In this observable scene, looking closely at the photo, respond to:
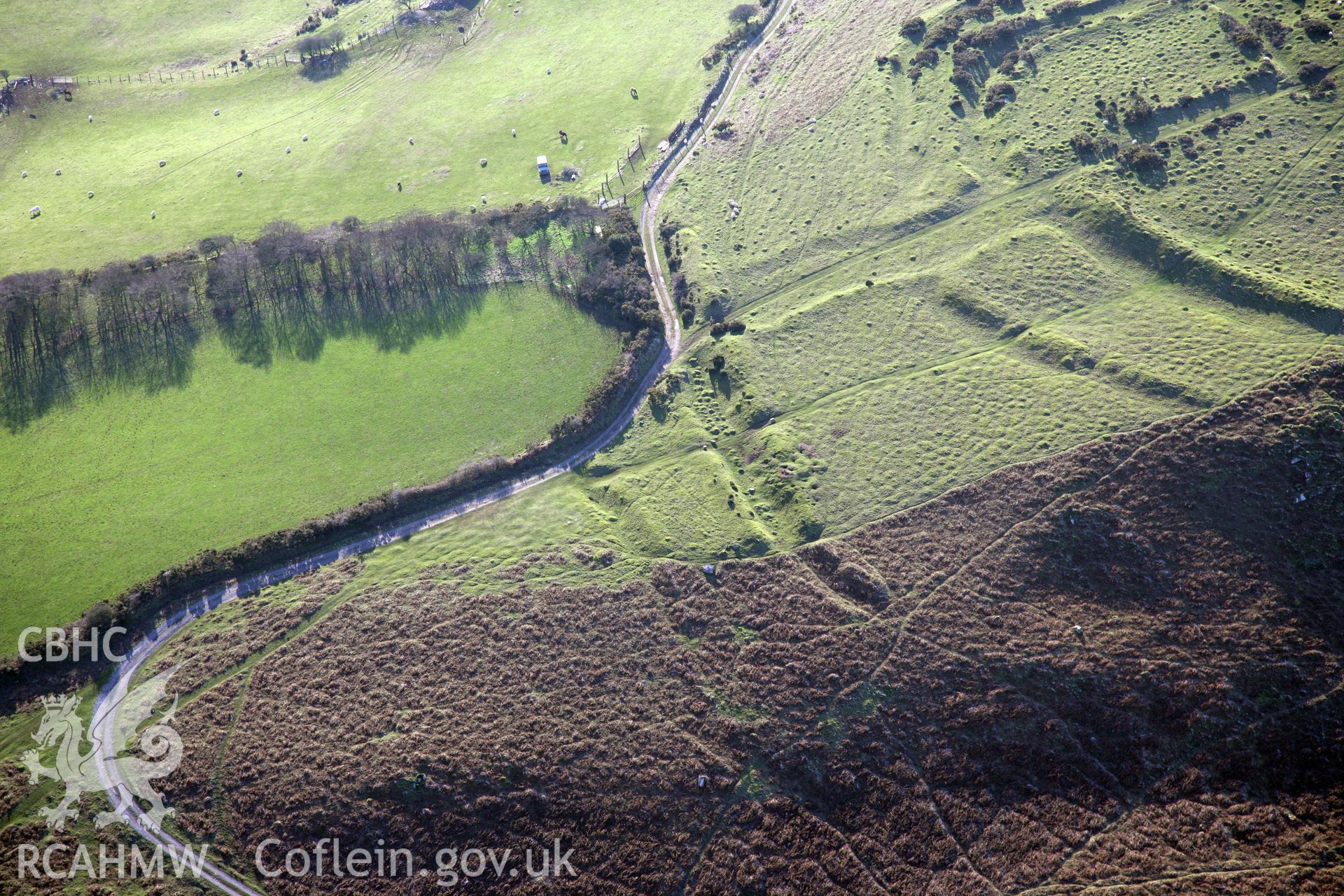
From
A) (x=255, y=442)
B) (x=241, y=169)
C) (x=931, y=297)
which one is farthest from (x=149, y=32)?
(x=931, y=297)

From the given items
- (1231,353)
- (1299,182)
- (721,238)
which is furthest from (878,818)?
(1299,182)

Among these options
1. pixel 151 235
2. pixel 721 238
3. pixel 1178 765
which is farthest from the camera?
pixel 151 235

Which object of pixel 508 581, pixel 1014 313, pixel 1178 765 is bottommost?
pixel 1178 765

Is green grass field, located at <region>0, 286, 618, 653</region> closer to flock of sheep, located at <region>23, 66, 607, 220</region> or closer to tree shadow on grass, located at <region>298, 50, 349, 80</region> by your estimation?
flock of sheep, located at <region>23, 66, 607, 220</region>

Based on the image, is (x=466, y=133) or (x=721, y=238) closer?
(x=721, y=238)

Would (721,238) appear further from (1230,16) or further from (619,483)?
(1230,16)

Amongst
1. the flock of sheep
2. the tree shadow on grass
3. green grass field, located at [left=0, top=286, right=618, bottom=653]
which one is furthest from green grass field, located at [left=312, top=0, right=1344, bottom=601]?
the tree shadow on grass

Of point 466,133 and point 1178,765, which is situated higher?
point 466,133
